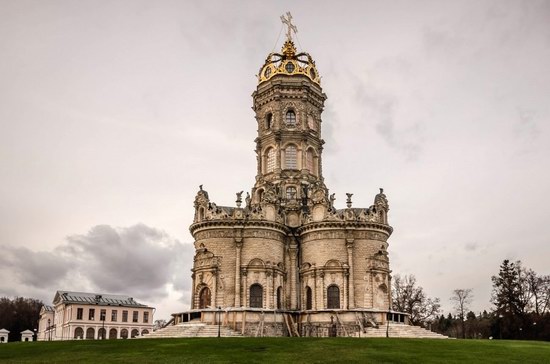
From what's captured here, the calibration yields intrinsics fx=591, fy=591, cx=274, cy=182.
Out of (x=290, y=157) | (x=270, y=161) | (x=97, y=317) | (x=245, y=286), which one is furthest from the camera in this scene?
(x=97, y=317)

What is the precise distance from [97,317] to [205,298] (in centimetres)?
4494

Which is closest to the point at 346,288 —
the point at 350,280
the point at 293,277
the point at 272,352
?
the point at 350,280

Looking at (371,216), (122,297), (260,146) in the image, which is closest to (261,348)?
(371,216)

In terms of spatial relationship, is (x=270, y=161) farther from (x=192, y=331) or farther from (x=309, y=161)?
(x=192, y=331)

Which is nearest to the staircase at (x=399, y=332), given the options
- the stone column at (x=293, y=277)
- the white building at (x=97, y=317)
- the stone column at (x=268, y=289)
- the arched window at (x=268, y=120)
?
the stone column at (x=293, y=277)

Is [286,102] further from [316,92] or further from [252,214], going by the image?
[252,214]

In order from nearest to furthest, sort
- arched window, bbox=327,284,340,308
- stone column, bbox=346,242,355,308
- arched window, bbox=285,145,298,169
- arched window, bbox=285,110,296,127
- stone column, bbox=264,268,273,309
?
1. stone column, bbox=264,268,273,309
2. stone column, bbox=346,242,355,308
3. arched window, bbox=327,284,340,308
4. arched window, bbox=285,145,298,169
5. arched window, bbox=285,110,296,127

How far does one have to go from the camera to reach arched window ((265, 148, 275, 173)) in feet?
190

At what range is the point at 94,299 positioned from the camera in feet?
297

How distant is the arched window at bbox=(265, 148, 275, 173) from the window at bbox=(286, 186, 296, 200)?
3.14 metres

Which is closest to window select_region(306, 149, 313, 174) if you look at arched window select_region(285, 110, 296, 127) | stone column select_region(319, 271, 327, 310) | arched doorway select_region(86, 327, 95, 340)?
arched window select_region(285, 110, 296, 127)

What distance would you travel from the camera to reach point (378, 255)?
50781mm

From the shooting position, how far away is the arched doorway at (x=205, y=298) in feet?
161

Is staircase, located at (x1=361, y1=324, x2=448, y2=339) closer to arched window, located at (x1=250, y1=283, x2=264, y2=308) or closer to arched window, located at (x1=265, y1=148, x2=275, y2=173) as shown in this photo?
arched window, located at (x1=250, y1=283, x2=264, y2=308)
